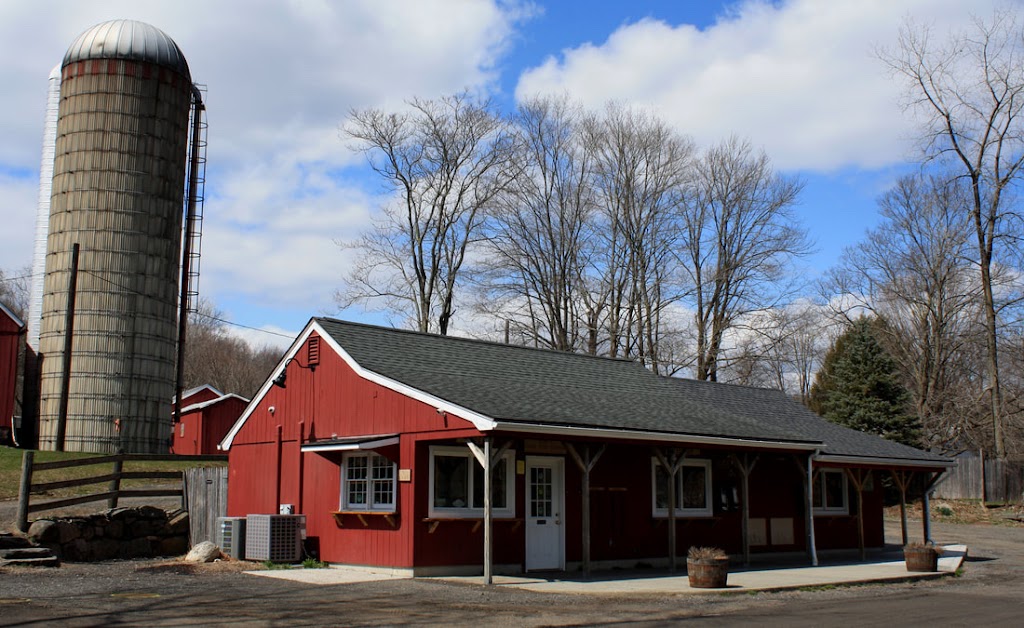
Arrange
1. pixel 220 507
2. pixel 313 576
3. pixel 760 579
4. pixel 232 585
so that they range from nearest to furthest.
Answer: pixel 232 585 → pixel 313 576 → pixel 760 579 → pixel 220 507

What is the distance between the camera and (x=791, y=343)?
48.9 metres

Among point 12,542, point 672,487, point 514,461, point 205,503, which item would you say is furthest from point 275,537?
point 672,487

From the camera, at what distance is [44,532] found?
17453mm

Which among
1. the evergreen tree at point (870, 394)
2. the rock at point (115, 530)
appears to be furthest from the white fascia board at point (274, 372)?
the evergreen tree at point (870, 394)

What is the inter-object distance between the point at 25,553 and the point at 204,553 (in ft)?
9.96

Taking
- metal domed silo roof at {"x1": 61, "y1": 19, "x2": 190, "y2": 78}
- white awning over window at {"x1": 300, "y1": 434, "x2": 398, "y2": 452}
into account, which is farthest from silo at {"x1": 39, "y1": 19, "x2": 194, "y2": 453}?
white awning over window at {"x1": 300, "y1": 434, "x2": 398, "y2": 452}

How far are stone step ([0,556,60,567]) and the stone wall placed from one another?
1.56 m

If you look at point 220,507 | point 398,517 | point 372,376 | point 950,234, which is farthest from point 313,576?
point 950,234

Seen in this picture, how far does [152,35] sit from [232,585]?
88.1ft

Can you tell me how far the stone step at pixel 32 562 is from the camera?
50.3 ft

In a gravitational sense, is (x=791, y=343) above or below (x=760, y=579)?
above

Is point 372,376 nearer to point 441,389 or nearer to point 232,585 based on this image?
point 441,389

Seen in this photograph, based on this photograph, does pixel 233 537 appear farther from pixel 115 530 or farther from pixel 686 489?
pixel 686 489

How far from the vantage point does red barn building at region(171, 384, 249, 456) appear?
37.5 m
